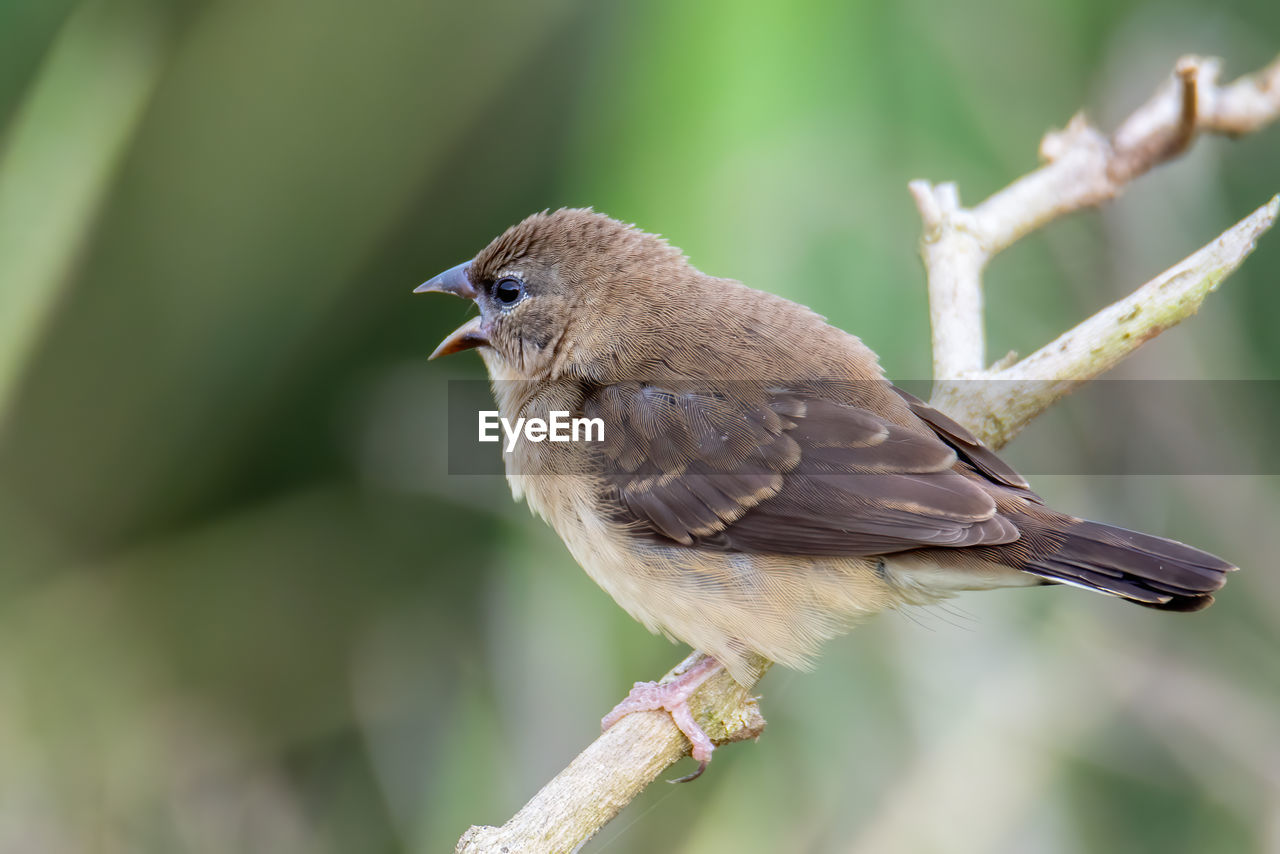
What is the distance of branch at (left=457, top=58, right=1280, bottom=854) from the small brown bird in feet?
0.48

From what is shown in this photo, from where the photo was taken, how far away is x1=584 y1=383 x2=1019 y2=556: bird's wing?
8.01 ft

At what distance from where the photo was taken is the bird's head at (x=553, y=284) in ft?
9.71

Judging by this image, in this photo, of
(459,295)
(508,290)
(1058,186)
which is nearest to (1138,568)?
(1058,186)

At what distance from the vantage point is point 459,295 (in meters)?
3.08

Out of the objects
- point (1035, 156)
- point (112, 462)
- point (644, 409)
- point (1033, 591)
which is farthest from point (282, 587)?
point (1035, 156)

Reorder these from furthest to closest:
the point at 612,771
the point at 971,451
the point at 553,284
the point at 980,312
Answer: the point at 980,312, the point at 553,284, the point at 971,451, the point at 612,771

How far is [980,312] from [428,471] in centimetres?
162

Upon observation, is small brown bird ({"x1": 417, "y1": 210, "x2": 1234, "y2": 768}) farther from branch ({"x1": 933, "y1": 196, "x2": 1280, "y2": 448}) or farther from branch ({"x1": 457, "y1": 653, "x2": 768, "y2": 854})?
branch ({"x1": 933, "y1": 196, "x2": 1280, "y2": 448})

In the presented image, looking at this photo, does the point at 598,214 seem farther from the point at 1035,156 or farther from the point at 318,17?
the point at 1035,156

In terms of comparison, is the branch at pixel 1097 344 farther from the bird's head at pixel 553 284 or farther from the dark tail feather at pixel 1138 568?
the bird's head at pixel 553 284

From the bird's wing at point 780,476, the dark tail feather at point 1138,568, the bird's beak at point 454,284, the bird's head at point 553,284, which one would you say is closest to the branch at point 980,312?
the bird's wing at point 780,476

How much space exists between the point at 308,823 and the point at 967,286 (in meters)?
2.36

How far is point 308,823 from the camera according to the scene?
305 cm

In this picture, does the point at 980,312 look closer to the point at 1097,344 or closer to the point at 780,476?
the point at 1097,344
